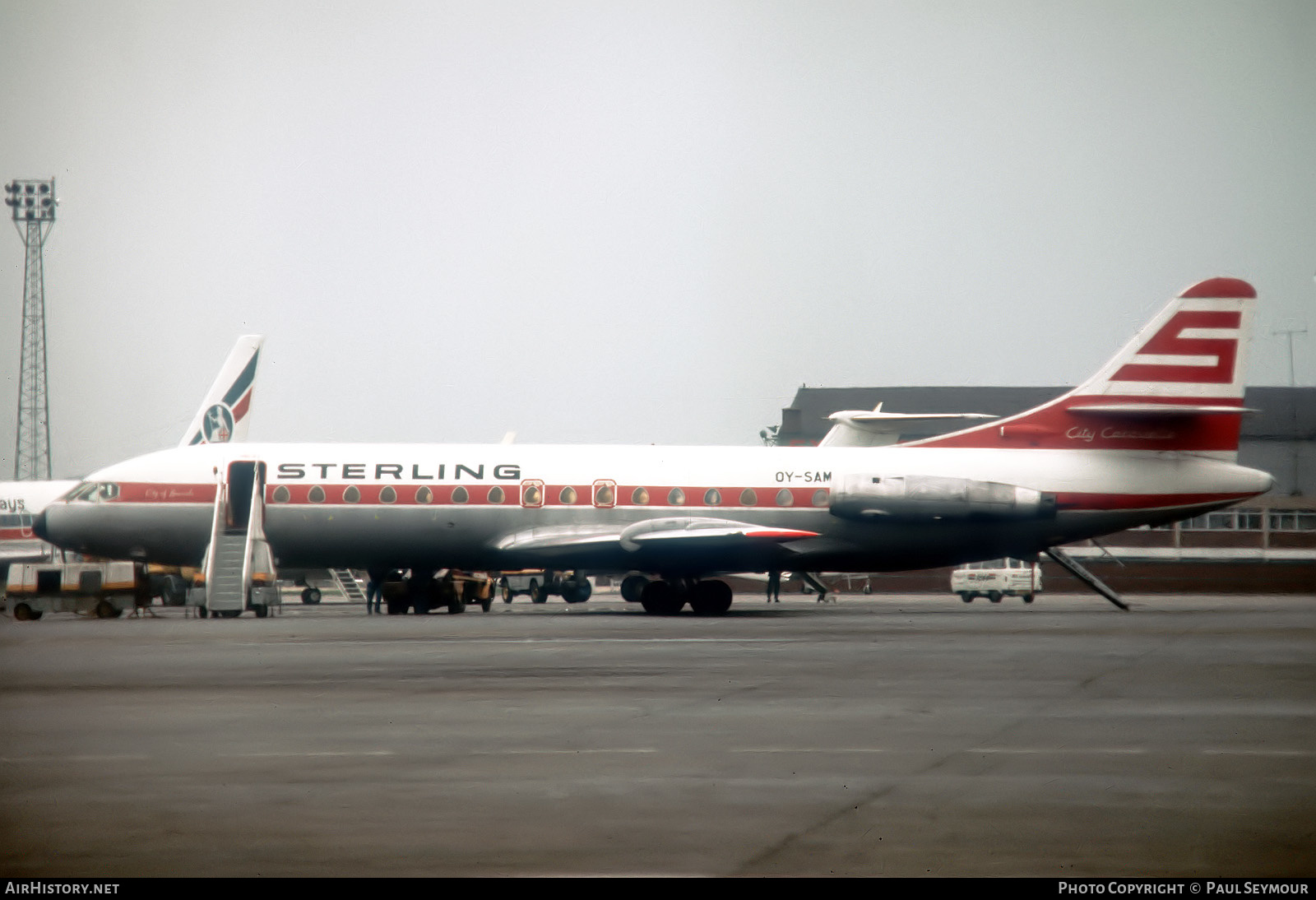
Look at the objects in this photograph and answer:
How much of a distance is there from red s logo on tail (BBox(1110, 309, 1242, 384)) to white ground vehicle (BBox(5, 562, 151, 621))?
Result: 23563 millimetres

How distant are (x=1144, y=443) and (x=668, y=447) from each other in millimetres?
10809

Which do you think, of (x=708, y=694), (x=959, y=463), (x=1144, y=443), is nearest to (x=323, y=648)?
(x=708, y=694)

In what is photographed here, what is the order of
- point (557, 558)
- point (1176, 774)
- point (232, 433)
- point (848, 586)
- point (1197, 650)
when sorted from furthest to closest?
point (848, 586) → point (232, 433) → point (557, 558) → point (1197, 650) → point (1176, 774)

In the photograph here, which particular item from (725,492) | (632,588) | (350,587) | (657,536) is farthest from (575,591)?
(657,536)

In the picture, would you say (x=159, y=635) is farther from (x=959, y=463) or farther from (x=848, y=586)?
(x=848, y=586)

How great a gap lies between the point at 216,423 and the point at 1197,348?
28.7 meters

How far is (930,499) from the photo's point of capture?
1235 inches

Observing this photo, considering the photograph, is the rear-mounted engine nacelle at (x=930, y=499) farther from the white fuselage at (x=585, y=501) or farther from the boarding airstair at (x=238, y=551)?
the boarding airstair at (x=238, y=551)

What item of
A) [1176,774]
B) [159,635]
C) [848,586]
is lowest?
[848,586]

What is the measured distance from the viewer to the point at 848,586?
59031mm

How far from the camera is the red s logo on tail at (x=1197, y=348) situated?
104ft

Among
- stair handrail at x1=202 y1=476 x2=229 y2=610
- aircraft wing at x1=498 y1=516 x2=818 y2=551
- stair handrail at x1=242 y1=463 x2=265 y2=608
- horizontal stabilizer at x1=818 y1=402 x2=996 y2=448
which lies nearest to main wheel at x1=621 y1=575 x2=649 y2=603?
horizontal stabilizer at x1=818 y1=402 x2=996 y2=448

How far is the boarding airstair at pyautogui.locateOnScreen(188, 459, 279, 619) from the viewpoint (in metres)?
30.8

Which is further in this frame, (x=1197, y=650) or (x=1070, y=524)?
(x=1070, y=524)
